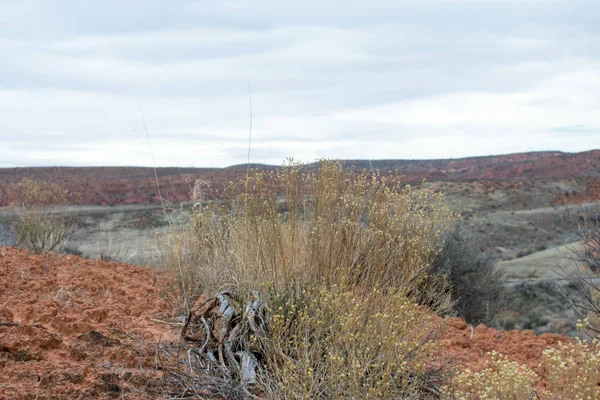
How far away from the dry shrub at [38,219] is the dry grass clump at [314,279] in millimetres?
5262

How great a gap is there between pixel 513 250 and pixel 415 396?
2165cm

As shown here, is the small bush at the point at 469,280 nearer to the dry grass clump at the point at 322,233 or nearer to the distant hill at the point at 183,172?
the dry grass clump at the point at 322,233

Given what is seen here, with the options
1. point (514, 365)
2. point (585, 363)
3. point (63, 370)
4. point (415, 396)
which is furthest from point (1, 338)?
point (585, 363)

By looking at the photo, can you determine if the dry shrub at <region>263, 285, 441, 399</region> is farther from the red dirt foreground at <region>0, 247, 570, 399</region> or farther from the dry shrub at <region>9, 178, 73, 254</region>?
the dry shrub at <region>9, 178, 73, 254</region>

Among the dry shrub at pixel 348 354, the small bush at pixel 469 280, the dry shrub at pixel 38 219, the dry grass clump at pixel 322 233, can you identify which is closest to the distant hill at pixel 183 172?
the dry shrub at pixel 38 219

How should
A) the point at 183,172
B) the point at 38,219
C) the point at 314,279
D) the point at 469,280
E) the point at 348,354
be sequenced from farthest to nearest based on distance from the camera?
the point at 183,172 → the point at 38,219 → the point at 469,280 → the point at 314,279 → the point at 348,354

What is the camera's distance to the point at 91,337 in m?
4.27

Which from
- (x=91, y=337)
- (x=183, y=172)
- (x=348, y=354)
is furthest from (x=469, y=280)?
(x=183, y=172)

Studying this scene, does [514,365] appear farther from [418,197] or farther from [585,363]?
[418,197]

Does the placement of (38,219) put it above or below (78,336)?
above

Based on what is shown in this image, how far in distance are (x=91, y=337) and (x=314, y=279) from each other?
173 centimetres

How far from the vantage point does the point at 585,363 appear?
12.2ft

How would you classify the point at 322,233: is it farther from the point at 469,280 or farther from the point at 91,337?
the point at 469,280

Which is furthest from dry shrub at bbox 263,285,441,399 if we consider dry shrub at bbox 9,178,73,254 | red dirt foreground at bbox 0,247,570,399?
dry shrub at bbox 9,178,73,254
